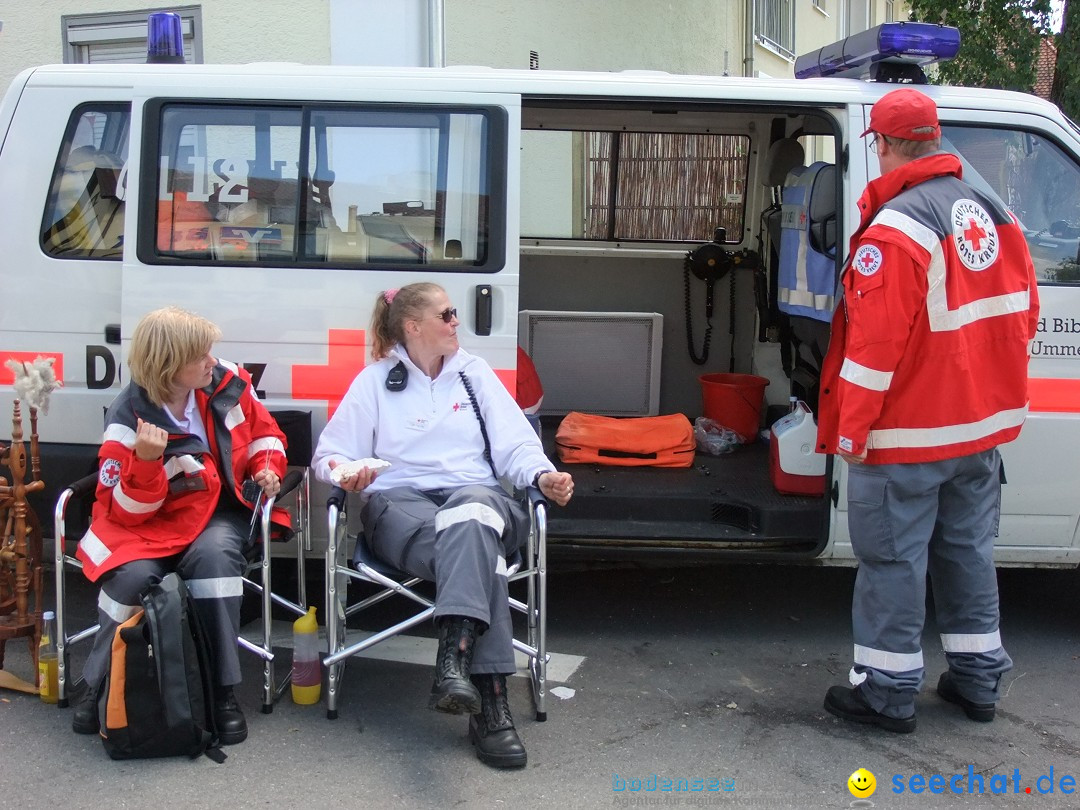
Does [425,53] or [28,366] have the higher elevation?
[425,53]

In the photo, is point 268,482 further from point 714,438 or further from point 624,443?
point 714,438

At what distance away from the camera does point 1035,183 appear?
3.99 meters

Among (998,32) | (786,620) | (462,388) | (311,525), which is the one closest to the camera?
(462,388)

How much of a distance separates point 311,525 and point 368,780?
121cm

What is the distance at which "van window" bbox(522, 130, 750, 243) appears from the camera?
5574mm

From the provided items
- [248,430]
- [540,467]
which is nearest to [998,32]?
[540,467]

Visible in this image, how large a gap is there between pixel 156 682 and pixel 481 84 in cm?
227

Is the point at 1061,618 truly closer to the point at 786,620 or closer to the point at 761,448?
the point at 786,620

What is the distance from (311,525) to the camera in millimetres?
4141

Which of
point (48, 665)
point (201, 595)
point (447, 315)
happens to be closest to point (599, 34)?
point (447, 315)

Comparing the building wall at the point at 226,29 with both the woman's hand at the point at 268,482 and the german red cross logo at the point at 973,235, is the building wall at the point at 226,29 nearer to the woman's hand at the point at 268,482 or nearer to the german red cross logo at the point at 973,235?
the woman's hand at the point at 268,482

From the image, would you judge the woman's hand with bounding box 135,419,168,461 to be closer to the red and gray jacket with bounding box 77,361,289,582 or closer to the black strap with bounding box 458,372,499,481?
the red and gray jacket with bounding box 77,361,289,582

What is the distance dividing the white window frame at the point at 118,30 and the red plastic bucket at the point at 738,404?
5357 mm

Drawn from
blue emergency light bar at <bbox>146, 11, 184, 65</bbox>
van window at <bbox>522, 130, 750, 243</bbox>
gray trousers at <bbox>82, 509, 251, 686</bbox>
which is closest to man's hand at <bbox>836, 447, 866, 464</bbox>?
gray trousers at <bbox>82, 509, 251, 686</bbox>
